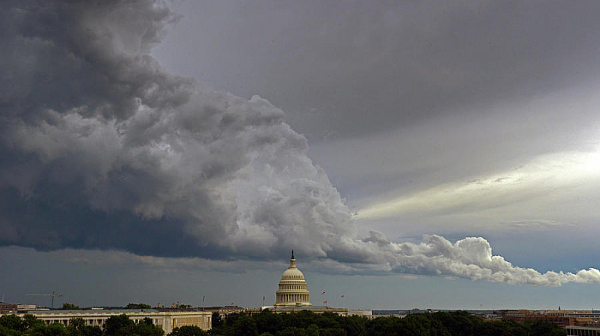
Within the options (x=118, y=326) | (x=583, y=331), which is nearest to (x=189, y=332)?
(x=118, y=326)

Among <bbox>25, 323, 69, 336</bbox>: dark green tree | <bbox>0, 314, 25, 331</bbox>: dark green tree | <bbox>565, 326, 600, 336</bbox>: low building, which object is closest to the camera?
<bbox>565, 326, 600, 336</bbox>: low building

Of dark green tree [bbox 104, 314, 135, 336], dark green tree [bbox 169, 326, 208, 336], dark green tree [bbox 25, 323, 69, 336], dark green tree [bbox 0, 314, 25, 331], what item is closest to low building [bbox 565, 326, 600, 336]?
dark green tree [bbox 169, 326, 208, 336]

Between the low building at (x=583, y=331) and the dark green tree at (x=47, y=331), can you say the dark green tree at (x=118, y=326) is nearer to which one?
the dark green tree at (x=47, y=331)

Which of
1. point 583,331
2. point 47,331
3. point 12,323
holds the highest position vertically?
point 12,323

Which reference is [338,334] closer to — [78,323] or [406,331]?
[406,331]

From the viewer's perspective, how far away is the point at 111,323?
179625 mm

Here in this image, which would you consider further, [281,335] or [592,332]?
[281,335]

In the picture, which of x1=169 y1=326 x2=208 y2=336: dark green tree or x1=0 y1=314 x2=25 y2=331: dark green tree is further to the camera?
x1=169 y1=326 x2=208 y2=336: dark green tree

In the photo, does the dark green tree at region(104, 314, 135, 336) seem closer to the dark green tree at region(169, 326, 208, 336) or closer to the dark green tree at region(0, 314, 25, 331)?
the dark green tree at region(169, 326, 208, 336)

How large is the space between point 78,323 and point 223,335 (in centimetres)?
4111

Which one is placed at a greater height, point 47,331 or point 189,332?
point 47,331

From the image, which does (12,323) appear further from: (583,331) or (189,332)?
(583,331)

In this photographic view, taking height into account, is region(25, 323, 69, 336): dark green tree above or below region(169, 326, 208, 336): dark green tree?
above

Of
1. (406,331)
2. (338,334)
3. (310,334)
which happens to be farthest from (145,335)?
(406,331)
